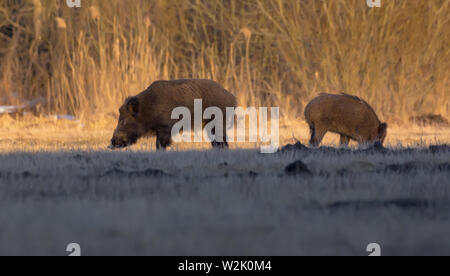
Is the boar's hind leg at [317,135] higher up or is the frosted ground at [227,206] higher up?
the boar's hind leg at [317,135]

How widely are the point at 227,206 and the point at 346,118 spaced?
16.7ft

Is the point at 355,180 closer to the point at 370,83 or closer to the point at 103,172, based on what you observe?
the point at 103,172

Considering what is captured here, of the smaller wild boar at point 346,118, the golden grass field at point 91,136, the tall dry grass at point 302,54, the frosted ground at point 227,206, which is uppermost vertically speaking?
the tall dry grass at point 302,54

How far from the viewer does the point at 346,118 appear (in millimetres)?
9258

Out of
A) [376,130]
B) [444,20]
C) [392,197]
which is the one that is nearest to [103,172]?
[392,197]

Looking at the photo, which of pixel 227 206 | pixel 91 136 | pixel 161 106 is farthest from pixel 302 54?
pixel 227 206

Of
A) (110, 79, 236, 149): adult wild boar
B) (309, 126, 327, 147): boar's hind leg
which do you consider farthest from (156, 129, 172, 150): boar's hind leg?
(309, 126, 327, 147): boar's hind leg

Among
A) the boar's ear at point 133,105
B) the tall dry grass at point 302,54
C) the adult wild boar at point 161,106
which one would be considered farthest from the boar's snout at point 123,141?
the tall dry grass at point 302,54

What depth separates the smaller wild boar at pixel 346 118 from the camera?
9242mm

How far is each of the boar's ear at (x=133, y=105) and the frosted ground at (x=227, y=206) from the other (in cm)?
191

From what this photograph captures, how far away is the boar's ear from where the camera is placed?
8.84m

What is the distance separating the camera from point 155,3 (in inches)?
649

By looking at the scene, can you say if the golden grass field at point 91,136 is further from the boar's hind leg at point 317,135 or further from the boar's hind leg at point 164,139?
the boar's hind leg at point 317,135

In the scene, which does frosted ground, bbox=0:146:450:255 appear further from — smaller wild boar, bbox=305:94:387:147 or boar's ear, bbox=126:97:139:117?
smaller wild boar, bbox=305:94:387:147
